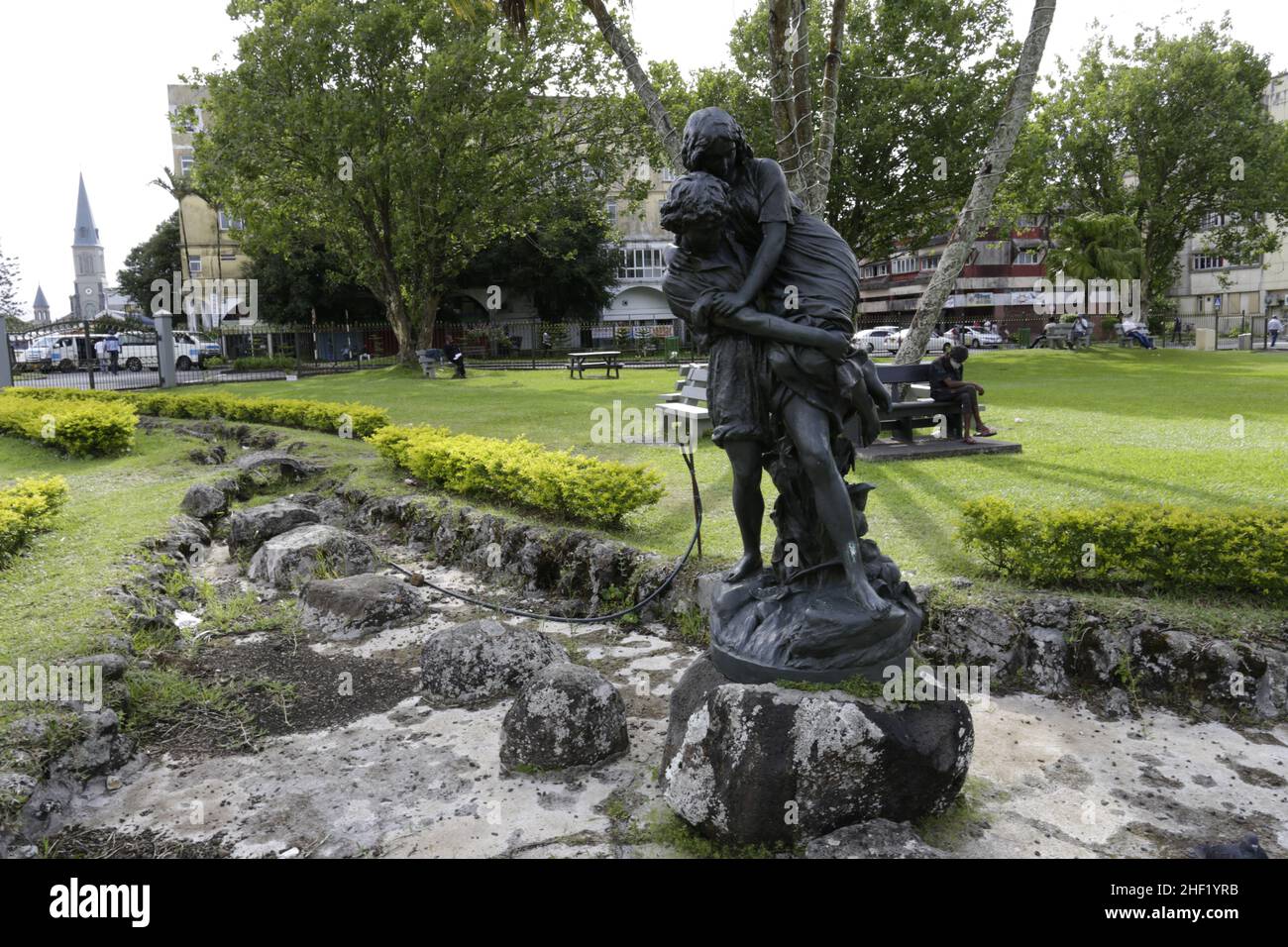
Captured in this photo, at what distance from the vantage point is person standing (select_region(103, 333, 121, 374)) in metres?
26.6

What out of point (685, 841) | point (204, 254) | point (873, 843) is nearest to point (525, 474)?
point (685, 841)

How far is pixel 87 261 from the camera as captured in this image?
105 meters

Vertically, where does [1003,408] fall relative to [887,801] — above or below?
above

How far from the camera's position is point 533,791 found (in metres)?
4.19

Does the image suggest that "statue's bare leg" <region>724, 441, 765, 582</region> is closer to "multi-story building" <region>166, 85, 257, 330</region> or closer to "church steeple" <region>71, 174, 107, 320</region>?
"multi-story building" <region>166, 85, 257, 330</region>

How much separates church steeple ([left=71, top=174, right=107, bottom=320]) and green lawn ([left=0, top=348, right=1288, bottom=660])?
341 feet

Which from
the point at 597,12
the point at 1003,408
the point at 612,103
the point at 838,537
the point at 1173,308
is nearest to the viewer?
the point at 838,537

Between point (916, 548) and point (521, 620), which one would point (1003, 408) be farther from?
point (521, 620)

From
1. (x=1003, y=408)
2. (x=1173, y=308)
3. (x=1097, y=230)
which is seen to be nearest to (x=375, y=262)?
(x=1003, y=408)

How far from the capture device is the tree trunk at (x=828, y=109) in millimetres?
9883

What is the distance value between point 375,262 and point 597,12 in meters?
17.1

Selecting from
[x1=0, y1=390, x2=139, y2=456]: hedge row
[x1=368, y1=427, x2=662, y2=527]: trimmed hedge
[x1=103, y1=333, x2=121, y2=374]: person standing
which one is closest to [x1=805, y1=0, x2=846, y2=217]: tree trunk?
[x1=368, y1=427, x2=662, y2=527]: trimmed hedge

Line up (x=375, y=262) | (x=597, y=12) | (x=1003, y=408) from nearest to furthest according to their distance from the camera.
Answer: (x=597, y=12), (x=1003, y=408), (x=375, y=262)
